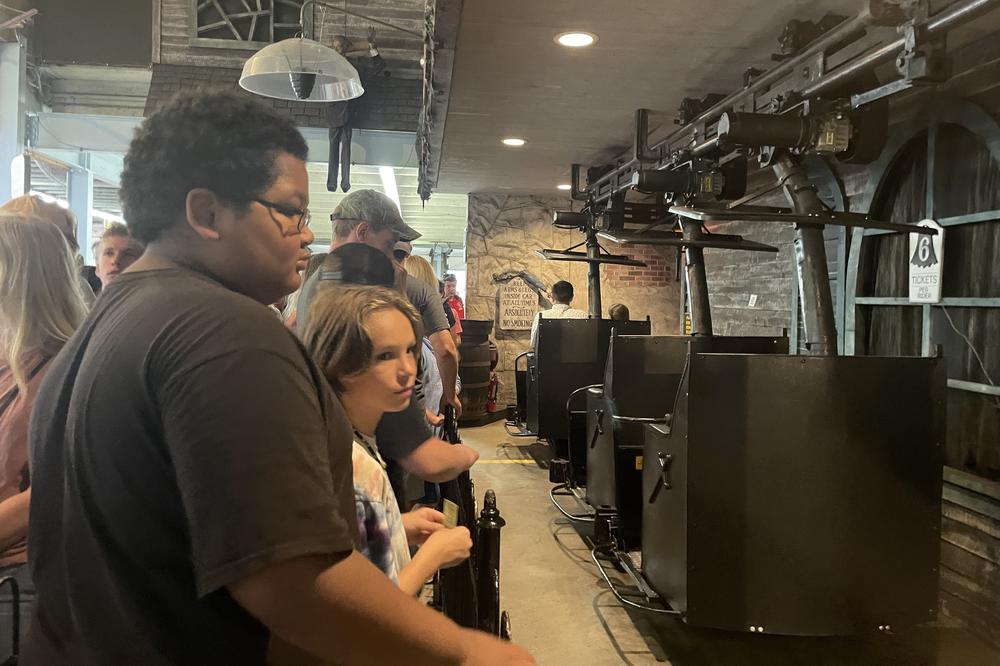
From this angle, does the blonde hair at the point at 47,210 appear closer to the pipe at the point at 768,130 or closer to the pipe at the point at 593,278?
the pipe at the point at 768,130

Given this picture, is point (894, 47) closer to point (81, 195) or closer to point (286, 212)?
point (286, 212)

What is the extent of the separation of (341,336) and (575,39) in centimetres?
246

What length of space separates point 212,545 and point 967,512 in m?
3.63

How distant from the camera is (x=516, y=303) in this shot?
838 centimetres

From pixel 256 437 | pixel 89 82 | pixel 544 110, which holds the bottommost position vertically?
pixel 256 437

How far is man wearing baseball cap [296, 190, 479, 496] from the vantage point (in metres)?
1.88

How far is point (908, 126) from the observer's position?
12.3ft

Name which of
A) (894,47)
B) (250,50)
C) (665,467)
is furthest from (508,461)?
(250,50)

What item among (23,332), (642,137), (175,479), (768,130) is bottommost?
(175,479)

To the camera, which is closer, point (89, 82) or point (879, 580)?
point (879, 580)

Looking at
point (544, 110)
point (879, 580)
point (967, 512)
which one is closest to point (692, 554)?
point (879, 580)

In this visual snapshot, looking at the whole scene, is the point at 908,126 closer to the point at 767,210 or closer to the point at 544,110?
the point at 767,210

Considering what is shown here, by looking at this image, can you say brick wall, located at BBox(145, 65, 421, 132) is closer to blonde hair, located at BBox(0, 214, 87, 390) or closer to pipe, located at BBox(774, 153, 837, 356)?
pipe, located at BBox(774, 153, 837, 356)

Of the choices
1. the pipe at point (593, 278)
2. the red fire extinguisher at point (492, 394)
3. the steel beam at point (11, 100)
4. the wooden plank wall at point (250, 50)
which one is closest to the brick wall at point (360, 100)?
the wooden plank wall at point (250, 50)
